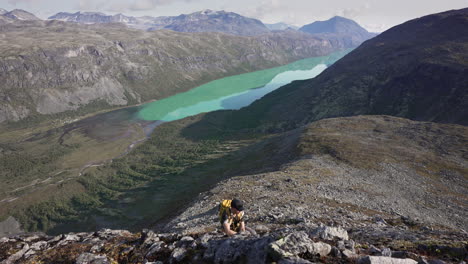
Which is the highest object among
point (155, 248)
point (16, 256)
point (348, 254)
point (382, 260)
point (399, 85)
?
point (382, 260)

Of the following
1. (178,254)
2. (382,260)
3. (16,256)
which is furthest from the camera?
(16,256)

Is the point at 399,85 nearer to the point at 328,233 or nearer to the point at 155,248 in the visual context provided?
the point at 328,233

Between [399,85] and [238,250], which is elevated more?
[238,250]

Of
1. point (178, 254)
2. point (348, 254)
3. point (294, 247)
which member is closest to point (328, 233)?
point (348, 254)

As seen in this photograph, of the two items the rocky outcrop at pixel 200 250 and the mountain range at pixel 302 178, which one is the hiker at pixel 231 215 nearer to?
the rocky outcrop at pixel 200 250

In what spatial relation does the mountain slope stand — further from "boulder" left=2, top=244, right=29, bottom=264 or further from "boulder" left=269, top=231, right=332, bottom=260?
"boulder" left=2, top=244, right=29, bottom=264

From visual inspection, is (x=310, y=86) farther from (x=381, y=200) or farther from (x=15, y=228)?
(x=15, y=228)

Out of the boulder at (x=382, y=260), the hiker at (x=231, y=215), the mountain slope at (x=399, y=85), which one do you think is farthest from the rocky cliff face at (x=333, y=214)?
the mountain slope at (x=399, y=85)

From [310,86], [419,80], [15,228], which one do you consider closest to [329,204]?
[15,228]
